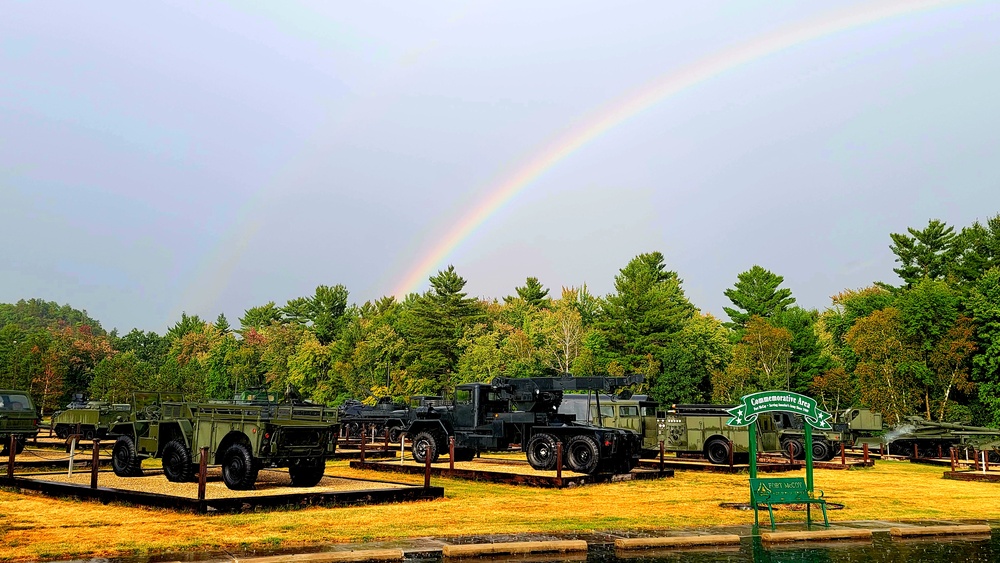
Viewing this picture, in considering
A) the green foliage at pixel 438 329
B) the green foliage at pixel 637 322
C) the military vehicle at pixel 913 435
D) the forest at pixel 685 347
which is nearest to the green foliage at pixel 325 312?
the forest at pixel 685 347

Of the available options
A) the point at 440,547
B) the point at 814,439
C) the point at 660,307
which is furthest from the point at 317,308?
the point at 440,547

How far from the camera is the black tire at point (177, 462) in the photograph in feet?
54.9

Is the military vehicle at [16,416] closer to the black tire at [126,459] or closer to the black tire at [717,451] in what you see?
the black tire at [126,459]

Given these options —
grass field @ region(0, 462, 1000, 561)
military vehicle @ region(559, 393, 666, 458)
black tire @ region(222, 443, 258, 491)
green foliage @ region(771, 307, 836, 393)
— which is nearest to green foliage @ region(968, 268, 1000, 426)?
green foliage @ region(771, 307, 836, 393)

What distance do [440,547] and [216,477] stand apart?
913 cm

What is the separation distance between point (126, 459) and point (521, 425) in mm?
10558

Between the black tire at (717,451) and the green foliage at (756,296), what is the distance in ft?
157

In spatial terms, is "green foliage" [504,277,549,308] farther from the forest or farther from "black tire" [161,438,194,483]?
"black tire" [161,438,194,483]

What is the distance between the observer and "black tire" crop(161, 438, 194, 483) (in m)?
16.7

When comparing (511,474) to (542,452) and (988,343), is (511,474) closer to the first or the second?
(542,452)

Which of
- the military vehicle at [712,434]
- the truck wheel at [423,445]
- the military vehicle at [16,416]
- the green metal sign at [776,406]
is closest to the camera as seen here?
the green metal sign at [776,406]

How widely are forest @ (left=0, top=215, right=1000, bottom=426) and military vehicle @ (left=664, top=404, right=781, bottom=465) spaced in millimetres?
20529

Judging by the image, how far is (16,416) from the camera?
24656mm

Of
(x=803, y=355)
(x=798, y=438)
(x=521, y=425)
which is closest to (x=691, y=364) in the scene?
(x=803, y=355)
